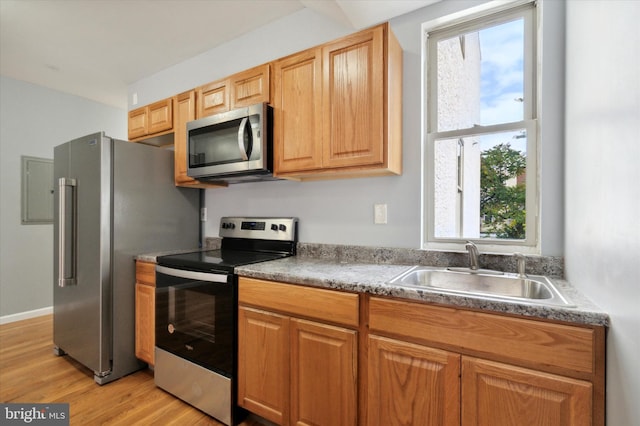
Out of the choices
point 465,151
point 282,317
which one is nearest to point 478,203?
point 465,151

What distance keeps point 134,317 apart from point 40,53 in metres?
2.64

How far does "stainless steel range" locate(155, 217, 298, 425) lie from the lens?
1666mm

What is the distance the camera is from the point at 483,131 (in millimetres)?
1720

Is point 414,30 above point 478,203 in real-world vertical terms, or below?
above

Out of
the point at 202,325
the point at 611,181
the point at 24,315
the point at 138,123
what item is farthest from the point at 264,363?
the point at 24,315

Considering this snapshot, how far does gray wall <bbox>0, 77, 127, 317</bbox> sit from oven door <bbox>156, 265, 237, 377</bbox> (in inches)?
101

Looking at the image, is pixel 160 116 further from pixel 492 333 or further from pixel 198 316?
pixel 492 333

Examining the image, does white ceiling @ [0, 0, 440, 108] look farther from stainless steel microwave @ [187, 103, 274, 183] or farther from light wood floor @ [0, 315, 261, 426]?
light wood floor @ [0, 315, 261, 426]

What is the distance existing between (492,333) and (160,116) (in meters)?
2.83

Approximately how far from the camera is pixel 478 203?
1.81m

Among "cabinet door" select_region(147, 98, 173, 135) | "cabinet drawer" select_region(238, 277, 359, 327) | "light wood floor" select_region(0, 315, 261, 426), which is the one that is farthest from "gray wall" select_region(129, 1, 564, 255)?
"light wood floor" select_region(0, 315, 261, 426)

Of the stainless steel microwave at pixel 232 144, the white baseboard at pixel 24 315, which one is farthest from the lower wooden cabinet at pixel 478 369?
the white baseboard at pixel 24 315

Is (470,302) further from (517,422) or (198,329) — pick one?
(198,329)

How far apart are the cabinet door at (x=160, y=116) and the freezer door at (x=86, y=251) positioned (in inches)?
21.1
